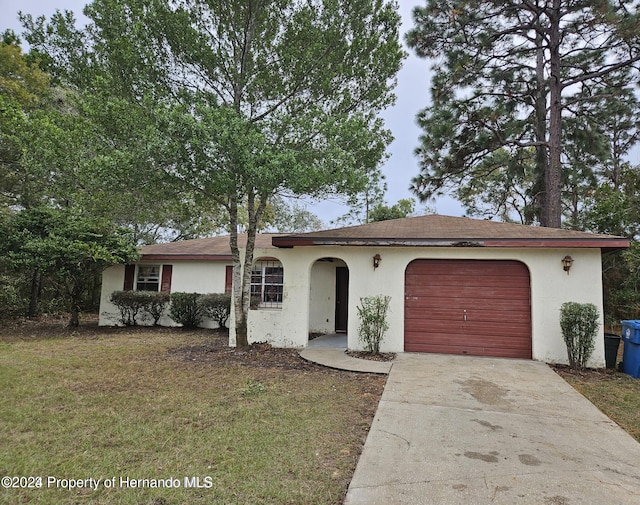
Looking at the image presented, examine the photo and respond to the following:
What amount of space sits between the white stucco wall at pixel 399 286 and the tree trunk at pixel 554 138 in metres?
6.12

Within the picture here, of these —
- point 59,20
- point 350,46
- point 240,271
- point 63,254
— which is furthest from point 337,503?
point 59,20

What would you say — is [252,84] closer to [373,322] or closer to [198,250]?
[373,322]

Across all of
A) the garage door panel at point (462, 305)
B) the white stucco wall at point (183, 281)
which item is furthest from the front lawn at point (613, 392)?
the white stucco wall at point (183, 281)

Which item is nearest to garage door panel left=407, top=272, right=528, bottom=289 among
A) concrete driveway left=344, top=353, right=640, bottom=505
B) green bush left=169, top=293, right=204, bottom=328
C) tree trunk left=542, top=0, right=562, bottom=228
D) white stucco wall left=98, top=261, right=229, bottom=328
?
concrete driveway left=344, top=353, right=640, bottom=505

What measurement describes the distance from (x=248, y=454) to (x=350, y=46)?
822cm

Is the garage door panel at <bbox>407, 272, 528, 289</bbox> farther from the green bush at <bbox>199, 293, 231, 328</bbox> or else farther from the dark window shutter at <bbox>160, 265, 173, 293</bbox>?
the dark window shutter at <bbox>160, 265, 173, 293</bbox>

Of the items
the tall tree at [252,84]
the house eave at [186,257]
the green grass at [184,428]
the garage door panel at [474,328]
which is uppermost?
the tall tree at [252,84]

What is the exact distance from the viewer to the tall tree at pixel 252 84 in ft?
22.0

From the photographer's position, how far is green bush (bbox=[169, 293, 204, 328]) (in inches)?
473

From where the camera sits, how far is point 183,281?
12.8m

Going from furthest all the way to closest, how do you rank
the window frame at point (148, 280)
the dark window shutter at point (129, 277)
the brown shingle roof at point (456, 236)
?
the dark window shutter at point (129, 277), the window frame at point (148, 280), the brown shingle roof at point (456, 236)

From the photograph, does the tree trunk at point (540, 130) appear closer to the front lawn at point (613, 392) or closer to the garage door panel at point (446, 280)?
the garage door panel at point (446, 280)

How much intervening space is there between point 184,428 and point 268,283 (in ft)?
23.2

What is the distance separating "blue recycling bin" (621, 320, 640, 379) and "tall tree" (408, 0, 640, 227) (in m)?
6.62
